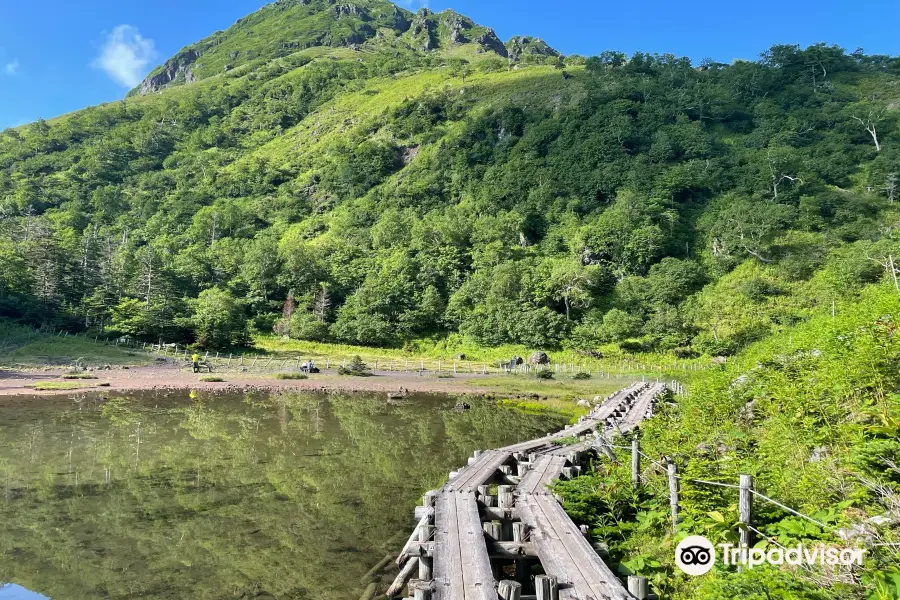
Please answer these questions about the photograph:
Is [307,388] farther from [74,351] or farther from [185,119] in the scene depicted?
[185,119]

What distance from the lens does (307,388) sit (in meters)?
34.7

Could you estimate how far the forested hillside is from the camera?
56.3 meters

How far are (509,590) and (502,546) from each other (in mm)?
2030

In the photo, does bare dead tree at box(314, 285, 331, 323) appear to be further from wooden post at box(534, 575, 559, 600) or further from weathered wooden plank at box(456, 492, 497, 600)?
wooden post at box(534, 575, 559, 600)

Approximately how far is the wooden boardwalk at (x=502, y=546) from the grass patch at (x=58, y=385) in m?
30.6

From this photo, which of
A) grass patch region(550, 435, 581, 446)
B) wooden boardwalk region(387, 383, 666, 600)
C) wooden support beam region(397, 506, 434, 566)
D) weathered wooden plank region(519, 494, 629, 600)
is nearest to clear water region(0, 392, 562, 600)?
wooden support beam region(397, 506, 434, 566)

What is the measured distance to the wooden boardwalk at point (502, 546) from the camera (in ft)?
17.0

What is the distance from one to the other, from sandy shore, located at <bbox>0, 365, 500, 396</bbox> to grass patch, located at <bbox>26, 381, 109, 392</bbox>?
0.88ft

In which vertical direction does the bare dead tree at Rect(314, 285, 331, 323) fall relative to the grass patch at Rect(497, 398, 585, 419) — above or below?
above

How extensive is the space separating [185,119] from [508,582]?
176282 millimetres

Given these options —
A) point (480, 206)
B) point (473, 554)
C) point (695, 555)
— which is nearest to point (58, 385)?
point (473, 554)

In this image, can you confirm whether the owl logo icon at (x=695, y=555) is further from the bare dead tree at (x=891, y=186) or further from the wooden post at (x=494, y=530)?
the bare dead tree at (x=891, y=186)

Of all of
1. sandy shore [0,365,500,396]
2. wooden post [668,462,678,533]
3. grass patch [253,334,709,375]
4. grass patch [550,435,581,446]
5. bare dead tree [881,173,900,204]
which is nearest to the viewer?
wooden post [668,462,678,533]

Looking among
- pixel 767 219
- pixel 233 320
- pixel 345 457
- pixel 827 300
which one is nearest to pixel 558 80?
pixel 767 219
